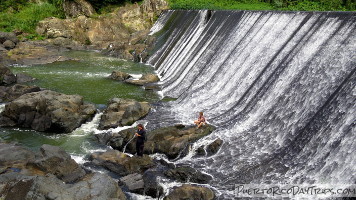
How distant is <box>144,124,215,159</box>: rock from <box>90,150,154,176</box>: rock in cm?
125

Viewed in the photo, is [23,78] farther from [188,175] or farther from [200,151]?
[188,175]

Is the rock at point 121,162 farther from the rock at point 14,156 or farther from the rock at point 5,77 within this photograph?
the rock at point 5,77

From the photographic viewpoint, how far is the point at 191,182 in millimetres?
15078

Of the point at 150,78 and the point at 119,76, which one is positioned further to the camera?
the point at 119,76

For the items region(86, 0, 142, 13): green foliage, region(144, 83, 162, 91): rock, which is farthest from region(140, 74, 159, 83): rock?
region(86, 0, 142, 13): green foliage

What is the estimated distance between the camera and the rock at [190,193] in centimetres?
1343

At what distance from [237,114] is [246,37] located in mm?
9145

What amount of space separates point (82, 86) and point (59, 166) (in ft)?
57.7

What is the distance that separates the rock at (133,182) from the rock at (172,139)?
10.2 feet

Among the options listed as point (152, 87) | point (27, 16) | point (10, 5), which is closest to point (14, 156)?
point (152, 87)

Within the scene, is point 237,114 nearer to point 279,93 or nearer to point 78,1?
point 279,93

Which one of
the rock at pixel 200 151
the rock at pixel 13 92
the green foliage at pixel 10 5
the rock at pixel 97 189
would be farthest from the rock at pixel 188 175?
the green foliage at pixel 10 5

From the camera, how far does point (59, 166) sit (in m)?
14.7

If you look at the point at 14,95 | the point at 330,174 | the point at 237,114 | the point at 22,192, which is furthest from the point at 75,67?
the point at 330,174
